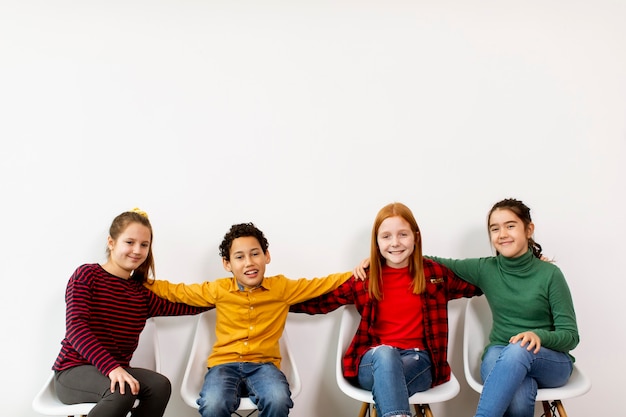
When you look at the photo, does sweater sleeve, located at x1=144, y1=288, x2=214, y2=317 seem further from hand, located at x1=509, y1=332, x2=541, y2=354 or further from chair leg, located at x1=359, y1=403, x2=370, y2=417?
hand, located at x1=509, y1=332, x2=541, y2=354

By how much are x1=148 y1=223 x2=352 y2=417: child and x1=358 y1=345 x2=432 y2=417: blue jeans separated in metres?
0.31

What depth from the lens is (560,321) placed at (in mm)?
2080

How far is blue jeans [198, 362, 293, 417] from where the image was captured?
6.30ft

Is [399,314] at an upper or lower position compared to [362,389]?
upper

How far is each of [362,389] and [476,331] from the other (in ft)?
1.90

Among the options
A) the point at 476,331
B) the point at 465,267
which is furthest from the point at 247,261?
the point at 476,331

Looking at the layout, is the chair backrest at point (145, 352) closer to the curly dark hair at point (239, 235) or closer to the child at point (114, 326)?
the child at point (114, 326)

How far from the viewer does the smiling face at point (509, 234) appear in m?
2.19

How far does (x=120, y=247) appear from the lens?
2150 millimetres

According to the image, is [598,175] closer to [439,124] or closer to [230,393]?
[439,124]

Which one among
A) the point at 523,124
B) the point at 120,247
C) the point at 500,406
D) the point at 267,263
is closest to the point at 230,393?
the point at 267,263

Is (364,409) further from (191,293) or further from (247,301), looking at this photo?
(191,293)

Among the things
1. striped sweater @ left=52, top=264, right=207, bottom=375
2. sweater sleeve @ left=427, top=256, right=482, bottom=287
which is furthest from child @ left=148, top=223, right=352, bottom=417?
sweater sleeve @ left=427, top=256, right=482, bottom=287

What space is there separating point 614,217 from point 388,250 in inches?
42.4
